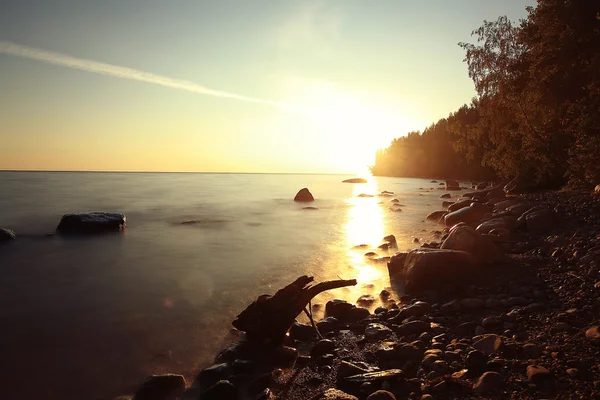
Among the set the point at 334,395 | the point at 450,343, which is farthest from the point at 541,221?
the point at 334,395

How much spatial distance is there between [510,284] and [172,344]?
7284mm

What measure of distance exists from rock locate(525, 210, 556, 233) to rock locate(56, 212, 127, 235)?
2119 cm

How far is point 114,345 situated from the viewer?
701 centimetres

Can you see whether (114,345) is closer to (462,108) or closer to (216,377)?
(216,377)

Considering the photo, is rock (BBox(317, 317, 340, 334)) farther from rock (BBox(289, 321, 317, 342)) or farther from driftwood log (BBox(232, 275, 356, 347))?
driftwood log (BBox(232, 275, 356, 347))

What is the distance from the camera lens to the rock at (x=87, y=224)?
786 inches

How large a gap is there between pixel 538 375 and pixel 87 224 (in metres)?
21.7

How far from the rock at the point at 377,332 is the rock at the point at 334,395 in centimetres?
209

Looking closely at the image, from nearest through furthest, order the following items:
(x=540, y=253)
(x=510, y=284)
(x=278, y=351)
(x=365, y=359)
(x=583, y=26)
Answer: (x=365, y=359)
(x=278, y=351)
(x=510, y=284)
(x=540, y=253)
(x=583, y=26)

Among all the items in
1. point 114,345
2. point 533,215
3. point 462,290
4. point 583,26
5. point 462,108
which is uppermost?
point 462,108

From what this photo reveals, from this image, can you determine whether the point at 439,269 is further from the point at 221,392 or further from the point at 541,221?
the point at 541,221

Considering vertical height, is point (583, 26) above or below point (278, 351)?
above

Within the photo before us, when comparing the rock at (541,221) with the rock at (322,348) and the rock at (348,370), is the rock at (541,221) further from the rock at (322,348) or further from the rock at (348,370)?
the rock at (348,370)

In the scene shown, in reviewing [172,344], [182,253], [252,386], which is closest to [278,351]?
[252,386]
